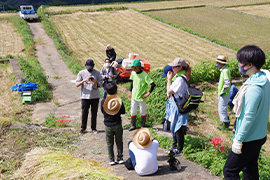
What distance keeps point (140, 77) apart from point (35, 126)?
118 inches

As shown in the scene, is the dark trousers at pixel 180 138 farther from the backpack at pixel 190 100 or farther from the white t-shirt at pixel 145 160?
the white t-shirt at pixel 145 160

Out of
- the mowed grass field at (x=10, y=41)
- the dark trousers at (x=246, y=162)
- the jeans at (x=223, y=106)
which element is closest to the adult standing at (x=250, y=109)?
the dark trousers at (x=246, y=162)

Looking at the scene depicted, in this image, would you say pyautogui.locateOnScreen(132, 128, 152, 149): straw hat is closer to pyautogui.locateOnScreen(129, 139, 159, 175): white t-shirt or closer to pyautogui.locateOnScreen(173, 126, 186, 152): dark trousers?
pyautogui.locateOnScreen(129, 139, 159, 175): white t-shirt

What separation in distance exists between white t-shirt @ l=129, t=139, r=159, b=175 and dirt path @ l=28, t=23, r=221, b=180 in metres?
0.11

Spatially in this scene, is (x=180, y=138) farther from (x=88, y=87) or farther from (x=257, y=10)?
(x=257, y=10)

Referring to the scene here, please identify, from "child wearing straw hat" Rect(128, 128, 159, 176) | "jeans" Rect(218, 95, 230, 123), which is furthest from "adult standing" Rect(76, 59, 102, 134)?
"jeans" Rect(218, 95, 230, 123)

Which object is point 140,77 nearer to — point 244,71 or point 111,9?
point 244,71

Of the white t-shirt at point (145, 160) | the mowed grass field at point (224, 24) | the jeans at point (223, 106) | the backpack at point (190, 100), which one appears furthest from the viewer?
the mowed grass field at point (224, 24)

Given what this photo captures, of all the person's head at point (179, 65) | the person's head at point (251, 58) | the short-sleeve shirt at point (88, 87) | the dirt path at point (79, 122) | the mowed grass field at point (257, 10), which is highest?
the mowed grass field at point (257, 10)

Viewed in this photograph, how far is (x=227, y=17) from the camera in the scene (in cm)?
3253

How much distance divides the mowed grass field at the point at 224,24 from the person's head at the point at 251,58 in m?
18.8

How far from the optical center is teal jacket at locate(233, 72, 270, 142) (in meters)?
3.29

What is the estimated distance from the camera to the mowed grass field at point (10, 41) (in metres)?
20.5

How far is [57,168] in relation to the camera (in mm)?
4617
